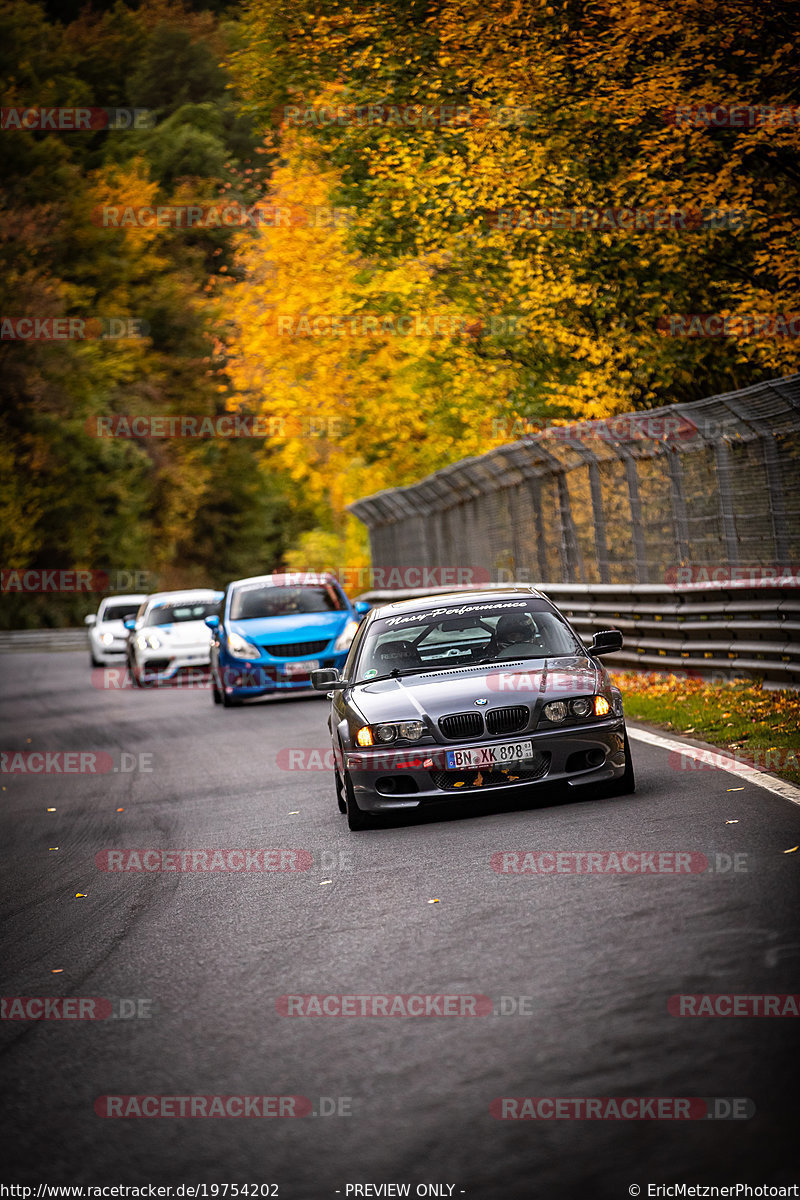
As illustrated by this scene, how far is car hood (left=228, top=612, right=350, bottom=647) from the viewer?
20859 mm

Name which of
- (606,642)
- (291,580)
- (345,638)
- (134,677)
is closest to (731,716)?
(606,642)

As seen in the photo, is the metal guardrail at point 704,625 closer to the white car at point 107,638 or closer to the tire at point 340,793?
the tire at point 340,793

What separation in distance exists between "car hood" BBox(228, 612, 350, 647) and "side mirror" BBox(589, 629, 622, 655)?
34.5 feet

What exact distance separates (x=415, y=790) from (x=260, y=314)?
28001mm

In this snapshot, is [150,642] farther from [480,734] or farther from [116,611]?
[480,734]

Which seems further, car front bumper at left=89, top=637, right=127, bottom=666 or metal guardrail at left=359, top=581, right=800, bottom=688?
car front bumper at left=89, top=637, right=127, bottom=666

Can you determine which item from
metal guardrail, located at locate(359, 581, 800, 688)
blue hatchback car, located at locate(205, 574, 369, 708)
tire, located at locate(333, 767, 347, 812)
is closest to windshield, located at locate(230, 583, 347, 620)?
blue hatchback car, located at locate(205, 574, 369, 708)

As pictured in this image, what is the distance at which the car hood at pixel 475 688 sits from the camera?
31.3ft

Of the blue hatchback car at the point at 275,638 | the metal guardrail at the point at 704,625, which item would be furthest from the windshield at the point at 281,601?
the metal guardrail at the point at 704,625

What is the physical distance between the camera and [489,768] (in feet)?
30.8

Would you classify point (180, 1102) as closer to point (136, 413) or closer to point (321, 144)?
point (321, 144)

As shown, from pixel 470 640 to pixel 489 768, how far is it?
6.59 feet

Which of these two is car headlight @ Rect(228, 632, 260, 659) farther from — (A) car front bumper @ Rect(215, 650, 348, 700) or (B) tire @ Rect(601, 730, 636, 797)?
(B) tire @ Rect(601, 730, 636, 797)

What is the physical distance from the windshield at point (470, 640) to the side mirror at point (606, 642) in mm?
114
